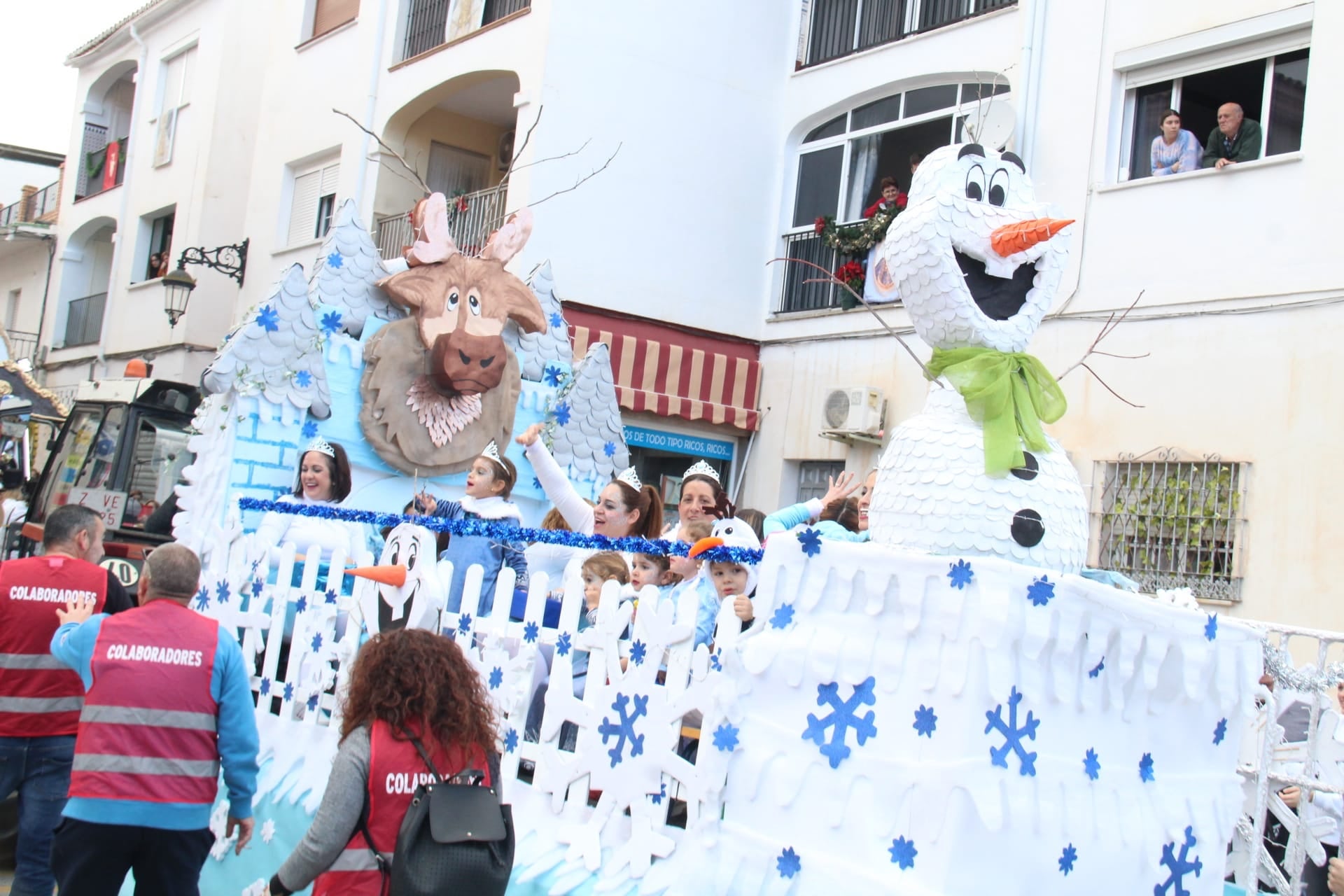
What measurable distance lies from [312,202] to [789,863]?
14.8 metres

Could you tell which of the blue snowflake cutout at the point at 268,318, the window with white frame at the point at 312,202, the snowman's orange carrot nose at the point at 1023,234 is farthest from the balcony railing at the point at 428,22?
the snowman's orange carrot nose at the point at 1023,234

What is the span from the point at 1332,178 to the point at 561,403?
5.79 meters

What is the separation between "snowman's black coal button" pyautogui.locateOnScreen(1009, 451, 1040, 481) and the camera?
3.80 metres

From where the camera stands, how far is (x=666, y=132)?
45.2 ft

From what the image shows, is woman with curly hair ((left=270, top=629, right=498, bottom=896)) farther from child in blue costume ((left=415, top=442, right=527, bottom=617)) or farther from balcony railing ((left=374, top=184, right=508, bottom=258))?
balcony railing ((left=374, top=184, right=508, bottom=258))

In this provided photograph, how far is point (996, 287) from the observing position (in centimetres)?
413

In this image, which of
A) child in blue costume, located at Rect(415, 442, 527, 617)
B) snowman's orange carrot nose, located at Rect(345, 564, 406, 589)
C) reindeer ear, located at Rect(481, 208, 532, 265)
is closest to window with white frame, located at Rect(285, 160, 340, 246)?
reindeer ear, located at Rect(481, 208, 532, 265)

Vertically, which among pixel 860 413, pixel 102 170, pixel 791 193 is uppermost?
pixel 102 170

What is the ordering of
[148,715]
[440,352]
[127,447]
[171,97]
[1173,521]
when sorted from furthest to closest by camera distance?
[171,97], [1173,521], [127,447], [440,352], [148,715]

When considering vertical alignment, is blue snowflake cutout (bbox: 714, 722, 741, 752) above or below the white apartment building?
below

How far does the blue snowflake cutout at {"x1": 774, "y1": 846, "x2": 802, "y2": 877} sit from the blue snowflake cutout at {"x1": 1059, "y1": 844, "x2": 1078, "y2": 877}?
68cm

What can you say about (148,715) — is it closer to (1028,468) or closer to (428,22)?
(1028,468)

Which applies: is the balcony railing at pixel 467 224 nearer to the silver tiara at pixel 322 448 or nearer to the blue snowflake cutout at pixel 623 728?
the silver tiara at pixel 322 448

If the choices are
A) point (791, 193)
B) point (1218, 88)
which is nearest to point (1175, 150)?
point (1218, 88)
